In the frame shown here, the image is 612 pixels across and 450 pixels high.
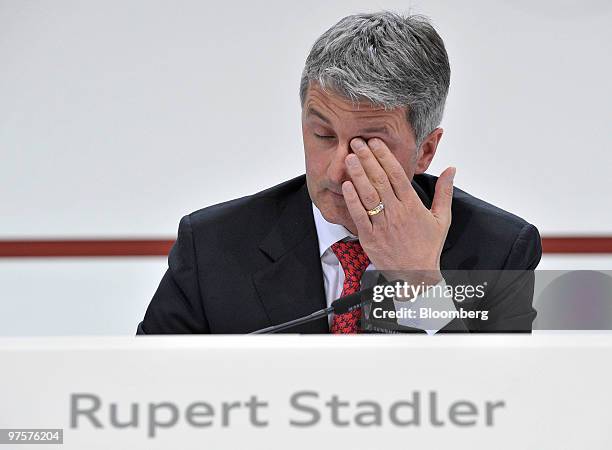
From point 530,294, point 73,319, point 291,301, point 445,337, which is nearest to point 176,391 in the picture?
point 445,337

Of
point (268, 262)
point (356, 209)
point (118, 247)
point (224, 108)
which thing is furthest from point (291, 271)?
point (118, 247)

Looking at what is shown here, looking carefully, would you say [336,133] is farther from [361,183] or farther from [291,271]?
[291,271]

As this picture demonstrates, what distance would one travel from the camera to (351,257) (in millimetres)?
1413

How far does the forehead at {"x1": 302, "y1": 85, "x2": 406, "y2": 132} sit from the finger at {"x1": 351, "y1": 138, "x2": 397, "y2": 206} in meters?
0.03

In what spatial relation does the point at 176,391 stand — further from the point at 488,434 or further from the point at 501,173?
the point at 501,173

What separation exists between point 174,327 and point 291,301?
→ 21 centimetres

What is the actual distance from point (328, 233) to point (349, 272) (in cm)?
14

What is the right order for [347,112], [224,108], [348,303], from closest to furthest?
[348,303]
[347,112]
[224,108]

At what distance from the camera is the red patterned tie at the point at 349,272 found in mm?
1288

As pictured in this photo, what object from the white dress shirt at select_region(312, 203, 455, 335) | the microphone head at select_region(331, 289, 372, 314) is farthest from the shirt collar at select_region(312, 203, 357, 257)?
the microphone head at select_region(331, 289, 372, 314)

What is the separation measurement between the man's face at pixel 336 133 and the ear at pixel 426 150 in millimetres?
60

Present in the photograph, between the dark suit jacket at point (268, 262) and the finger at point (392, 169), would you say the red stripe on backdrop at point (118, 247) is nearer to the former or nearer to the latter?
the dark suit jacket at point (268, 262)

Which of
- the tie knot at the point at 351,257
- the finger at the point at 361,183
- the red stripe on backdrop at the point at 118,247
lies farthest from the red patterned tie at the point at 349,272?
the red stripe on backdrop at the point at 118,247

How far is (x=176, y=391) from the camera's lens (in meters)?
0.71
